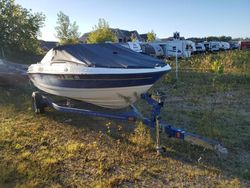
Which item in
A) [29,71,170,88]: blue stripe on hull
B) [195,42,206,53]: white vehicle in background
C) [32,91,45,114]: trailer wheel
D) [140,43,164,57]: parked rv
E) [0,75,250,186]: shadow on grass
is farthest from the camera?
[195,42,206,53]: white vehicle in background

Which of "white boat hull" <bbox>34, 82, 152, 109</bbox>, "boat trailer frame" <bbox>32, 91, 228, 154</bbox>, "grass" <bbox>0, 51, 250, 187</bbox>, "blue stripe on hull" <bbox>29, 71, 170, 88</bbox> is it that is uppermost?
"blue stripe on hull" <bbox>29, 71, 170, 88</bbox>

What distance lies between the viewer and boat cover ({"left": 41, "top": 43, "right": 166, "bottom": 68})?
240 inches

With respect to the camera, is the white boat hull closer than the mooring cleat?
No

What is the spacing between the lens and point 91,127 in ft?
22.3

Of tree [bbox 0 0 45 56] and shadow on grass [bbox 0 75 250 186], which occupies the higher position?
tree [bbox 0 0 45 56]

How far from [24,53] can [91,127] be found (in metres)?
14.9

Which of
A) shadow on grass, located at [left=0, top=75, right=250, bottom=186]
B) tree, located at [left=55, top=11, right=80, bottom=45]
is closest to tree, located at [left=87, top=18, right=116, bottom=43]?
tree, located at [left=55, top=11, right=80, bottom=45]

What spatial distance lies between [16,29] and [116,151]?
55.0 ft

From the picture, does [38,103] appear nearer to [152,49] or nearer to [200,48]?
[152,49]

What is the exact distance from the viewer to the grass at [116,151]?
4.47 metres

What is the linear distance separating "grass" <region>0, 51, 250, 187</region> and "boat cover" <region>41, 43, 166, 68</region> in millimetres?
1352

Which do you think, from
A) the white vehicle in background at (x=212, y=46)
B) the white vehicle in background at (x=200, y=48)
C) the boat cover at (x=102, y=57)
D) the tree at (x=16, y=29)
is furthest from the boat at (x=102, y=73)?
the white vehicle in background at (x=212, y=46)

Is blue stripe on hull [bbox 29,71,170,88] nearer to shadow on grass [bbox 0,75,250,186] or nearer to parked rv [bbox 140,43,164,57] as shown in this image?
shadow on grass [bbox 0,75,250,186]

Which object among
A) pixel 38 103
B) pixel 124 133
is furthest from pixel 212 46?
pixel 124 133
